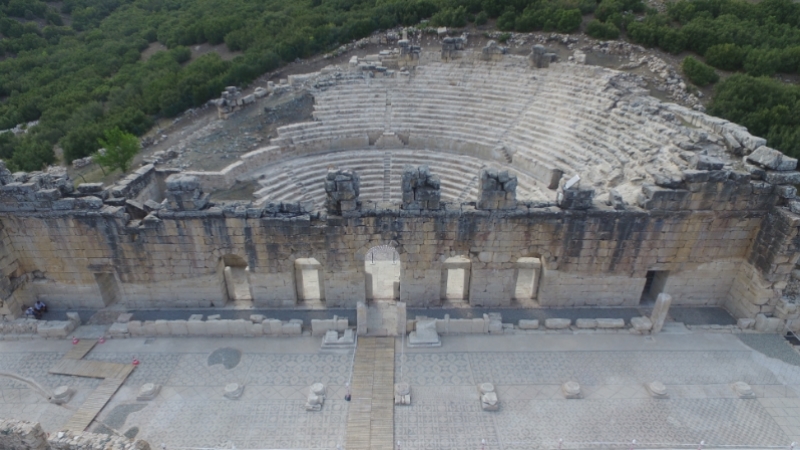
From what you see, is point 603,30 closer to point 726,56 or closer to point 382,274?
point 726,56

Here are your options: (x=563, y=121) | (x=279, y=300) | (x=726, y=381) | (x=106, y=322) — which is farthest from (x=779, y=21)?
(x=106, y=322)

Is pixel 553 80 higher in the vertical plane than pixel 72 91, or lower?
higher

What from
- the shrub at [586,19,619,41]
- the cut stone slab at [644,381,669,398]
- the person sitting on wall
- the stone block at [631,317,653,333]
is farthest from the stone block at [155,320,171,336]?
→ the shrub at [586,19,619,41]

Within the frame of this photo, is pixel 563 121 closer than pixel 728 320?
No

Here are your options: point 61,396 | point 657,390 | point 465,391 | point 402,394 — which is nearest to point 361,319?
point 402,394

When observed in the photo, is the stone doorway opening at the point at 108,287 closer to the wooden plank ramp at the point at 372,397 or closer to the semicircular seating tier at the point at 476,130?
the semicircular seating tier at the point at 476,130

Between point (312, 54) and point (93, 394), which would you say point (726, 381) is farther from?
point (312, 54)
